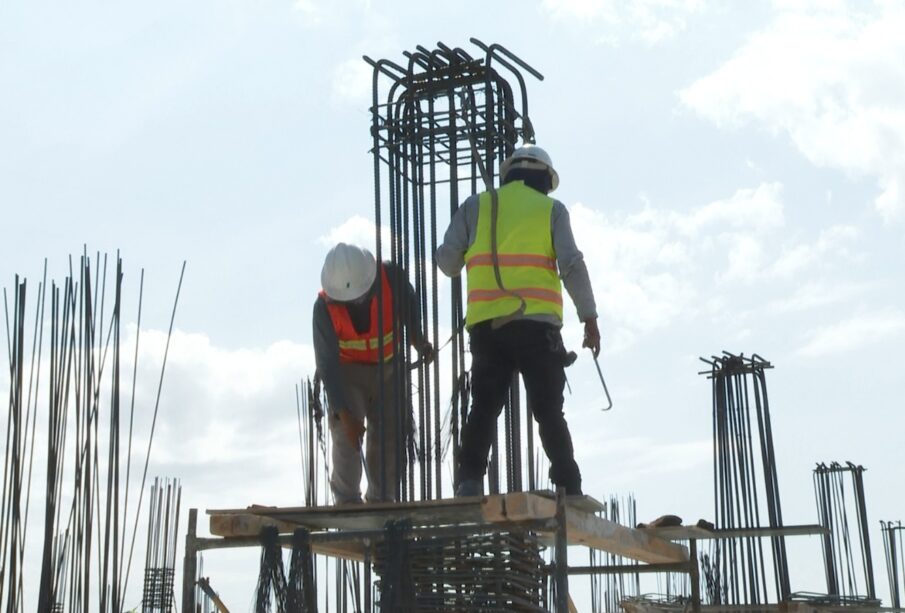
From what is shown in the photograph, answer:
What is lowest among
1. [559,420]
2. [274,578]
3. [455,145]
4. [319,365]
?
[274,578]

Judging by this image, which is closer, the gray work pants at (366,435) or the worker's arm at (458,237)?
the worker's arm at (458,237)

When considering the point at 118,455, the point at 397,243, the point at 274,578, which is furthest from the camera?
the point at 118,455

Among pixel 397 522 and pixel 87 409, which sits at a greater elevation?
pixel 87 409

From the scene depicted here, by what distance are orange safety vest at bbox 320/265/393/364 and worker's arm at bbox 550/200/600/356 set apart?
5.16ft

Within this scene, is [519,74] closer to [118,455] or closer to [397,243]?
[397,243]

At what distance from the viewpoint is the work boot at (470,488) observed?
24.5ft

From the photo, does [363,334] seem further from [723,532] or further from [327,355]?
[723,532]

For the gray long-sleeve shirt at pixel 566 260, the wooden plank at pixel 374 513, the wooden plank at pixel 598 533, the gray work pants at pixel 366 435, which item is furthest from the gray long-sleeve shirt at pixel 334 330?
the wooden plank at pixel 598 533

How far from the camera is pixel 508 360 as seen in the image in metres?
7.70

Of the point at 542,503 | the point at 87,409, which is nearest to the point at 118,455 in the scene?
the point at 87,409

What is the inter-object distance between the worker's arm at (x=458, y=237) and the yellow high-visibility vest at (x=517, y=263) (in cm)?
12

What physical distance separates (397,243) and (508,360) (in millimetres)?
1440

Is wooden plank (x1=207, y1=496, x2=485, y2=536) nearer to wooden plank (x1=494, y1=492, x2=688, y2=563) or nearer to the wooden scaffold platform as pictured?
the wooden scaffold platform

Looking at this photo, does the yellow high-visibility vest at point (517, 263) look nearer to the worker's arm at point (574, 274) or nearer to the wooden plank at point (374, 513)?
the worker's arm at point (574, 274)
